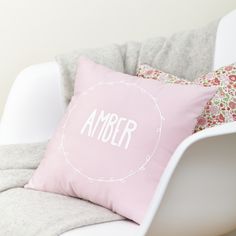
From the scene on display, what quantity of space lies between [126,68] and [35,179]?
0.47 m

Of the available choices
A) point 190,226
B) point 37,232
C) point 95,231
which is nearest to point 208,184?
point 190,226

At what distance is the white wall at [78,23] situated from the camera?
2.01 m

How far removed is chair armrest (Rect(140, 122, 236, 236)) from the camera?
1067mm

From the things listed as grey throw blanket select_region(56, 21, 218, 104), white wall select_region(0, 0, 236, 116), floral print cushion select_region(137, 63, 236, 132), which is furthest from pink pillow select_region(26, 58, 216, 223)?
white wall select_region(0, 0, 236, 116)

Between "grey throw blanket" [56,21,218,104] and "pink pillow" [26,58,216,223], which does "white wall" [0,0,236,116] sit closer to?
"grey throw blanket" [56,21,218,104]

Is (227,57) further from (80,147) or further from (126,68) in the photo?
(80,147)

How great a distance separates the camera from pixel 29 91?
1734 mm

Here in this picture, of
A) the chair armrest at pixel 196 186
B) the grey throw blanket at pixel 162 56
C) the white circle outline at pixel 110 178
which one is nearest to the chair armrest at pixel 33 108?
the grey throw blanket at pixel 162 56

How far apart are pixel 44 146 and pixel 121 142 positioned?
366 mm

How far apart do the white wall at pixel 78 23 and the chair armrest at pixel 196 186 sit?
0.98 meters

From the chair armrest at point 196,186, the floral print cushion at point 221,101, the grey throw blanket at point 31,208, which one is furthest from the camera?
the floral print cushion at point 221,101

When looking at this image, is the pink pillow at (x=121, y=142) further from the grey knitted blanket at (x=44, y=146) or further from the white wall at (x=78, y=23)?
the white wall at (x=78, y=23)

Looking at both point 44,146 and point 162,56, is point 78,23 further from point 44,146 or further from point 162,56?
point 44,146

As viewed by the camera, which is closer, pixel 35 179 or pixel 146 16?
pixel 35 179
